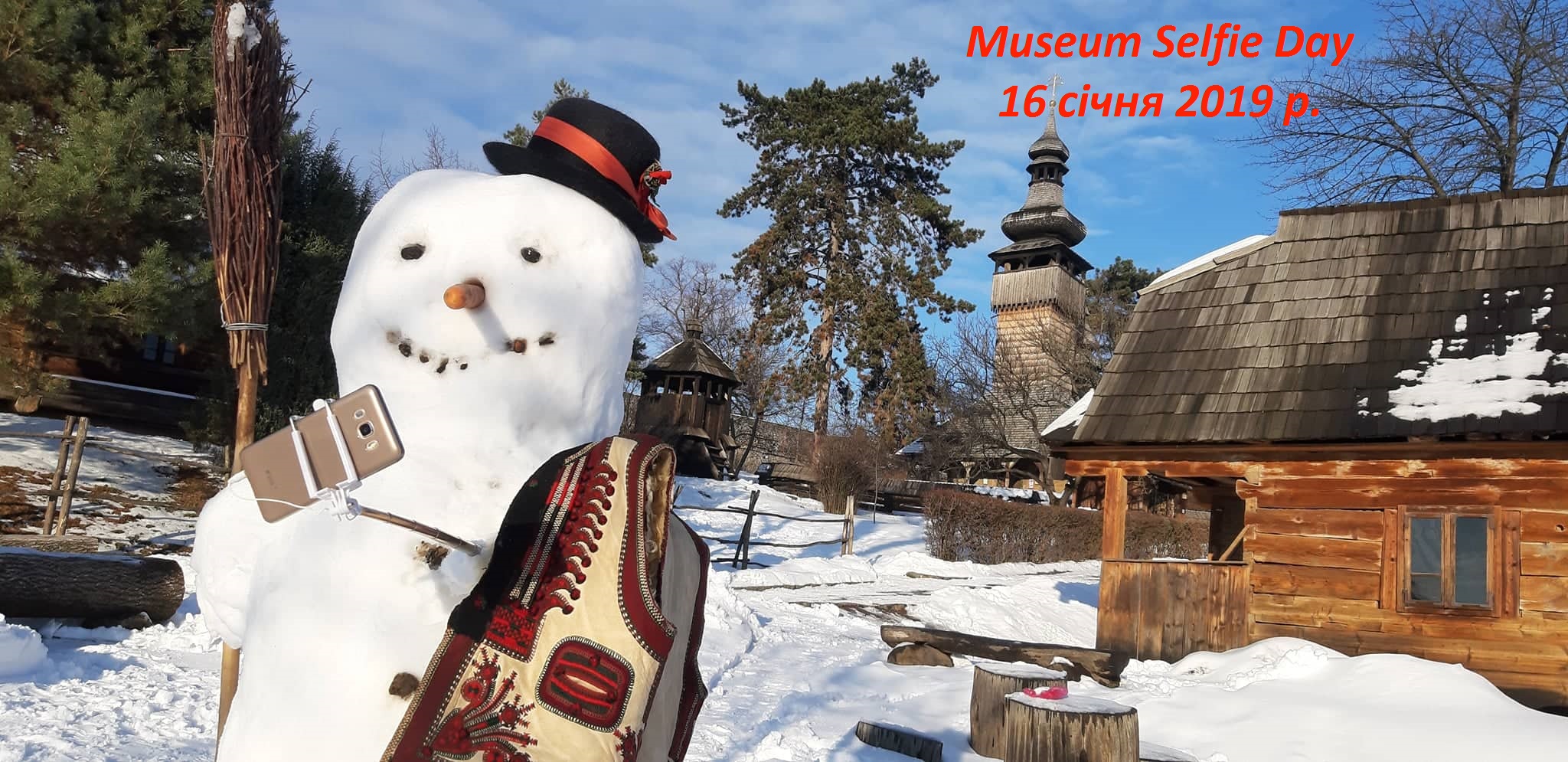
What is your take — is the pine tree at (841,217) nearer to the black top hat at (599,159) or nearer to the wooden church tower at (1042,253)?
the wooden church tower at (1042,253)

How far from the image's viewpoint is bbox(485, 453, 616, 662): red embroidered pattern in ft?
5.32

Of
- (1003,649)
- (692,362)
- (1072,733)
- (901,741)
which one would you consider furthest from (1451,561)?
(692,362)

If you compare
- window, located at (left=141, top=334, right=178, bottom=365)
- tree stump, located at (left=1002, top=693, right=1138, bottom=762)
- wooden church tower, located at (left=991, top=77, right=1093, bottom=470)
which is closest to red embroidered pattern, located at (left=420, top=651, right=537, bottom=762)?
tree stump, located at (left=1002, top=693, right=1138, bottom=762)

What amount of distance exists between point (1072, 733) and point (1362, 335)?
7077mm

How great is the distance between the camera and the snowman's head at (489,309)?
2.05 m

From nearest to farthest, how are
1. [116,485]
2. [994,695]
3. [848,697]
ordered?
[994,695] → [848,697] → [116,485]

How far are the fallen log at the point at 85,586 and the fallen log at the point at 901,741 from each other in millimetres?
5448

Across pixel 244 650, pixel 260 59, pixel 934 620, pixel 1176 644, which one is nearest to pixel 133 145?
pixel 260 59

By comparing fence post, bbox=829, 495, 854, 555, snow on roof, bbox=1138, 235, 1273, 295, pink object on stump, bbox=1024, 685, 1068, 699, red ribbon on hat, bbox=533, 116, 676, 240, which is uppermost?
snow on roof, bbox=1138, 235, 1273, 295

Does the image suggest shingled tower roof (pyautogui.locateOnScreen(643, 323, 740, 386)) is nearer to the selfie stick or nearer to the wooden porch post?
the wooden porch post

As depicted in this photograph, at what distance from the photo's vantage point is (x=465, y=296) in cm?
198

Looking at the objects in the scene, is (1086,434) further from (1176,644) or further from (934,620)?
(934,620)

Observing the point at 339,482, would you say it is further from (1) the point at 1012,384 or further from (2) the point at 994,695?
(1) the point at 1012,384

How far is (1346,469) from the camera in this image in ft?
31.5
